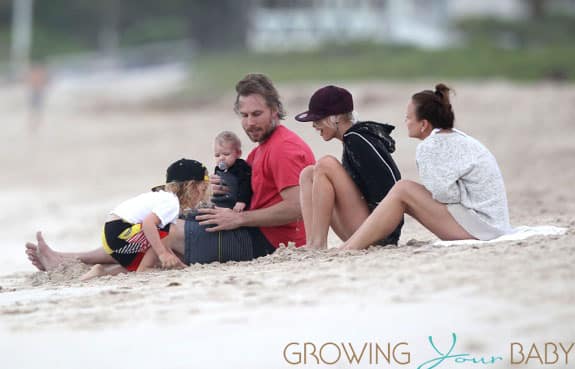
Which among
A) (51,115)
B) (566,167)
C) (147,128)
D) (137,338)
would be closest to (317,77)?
(147,128)

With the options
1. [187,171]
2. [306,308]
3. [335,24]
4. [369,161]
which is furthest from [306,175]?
[335,24]

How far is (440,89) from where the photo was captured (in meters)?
6.80

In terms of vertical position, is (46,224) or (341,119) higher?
(341,119)

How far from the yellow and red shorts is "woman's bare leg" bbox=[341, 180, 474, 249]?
1253 millimetres

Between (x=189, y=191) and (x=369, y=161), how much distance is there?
1140 mm

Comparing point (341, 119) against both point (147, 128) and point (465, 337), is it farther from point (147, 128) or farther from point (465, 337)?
point (147, 128)

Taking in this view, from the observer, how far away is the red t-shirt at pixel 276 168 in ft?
23.5

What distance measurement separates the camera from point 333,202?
22.9 ft

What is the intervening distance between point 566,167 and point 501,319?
10.8 meters

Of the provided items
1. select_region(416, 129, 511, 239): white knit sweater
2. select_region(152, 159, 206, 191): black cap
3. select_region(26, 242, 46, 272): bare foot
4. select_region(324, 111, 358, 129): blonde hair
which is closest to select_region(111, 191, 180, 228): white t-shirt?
select_region(152, 159, 206, 191): black cap

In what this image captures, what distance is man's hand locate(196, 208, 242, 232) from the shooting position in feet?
23.4

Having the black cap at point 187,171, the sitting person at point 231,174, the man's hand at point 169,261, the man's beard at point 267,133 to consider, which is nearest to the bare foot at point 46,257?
the man's hand at point 169,261

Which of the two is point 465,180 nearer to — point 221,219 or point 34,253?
point 221,219

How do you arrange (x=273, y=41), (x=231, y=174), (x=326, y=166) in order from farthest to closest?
(x=273, y=41) < (x=231, y=174) < (x=326, y=166)
